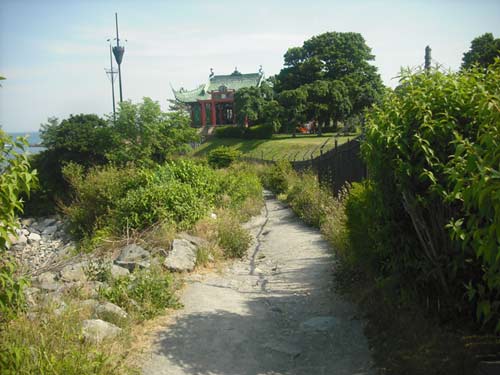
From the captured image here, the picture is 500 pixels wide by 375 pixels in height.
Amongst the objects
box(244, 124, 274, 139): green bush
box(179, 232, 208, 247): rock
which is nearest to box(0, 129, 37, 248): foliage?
box(179, 232, 208, 247): rock

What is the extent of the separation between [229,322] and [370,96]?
138 ft

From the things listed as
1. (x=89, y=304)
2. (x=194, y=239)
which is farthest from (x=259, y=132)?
Answer: (x=89, y=304)

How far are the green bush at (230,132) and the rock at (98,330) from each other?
151 feet

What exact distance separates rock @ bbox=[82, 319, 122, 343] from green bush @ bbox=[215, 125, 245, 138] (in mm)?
46163

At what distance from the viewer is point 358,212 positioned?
216 inches

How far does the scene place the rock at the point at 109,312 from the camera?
190 inches

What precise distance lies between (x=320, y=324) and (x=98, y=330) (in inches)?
94.0

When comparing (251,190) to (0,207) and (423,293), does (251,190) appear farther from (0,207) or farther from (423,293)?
(0,207)

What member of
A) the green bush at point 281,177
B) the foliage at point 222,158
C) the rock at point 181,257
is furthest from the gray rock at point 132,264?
the foliage at point 222,158

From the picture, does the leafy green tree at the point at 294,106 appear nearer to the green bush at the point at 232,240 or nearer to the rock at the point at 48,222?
the rock at the point at 48,222

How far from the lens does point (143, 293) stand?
5.63 metres

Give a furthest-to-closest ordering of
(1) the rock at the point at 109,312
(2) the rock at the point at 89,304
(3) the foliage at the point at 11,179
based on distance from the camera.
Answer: (2) the rock at the point at 89,304
(1) the rock at the point at 109,312
(3) the foliage at the point at 11,179

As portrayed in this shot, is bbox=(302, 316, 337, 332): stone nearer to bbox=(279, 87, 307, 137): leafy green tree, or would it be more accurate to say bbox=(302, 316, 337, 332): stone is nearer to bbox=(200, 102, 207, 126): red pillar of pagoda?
bbox=(279, 87, 307, 137): leafy green tree

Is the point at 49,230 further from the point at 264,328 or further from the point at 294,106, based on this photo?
the point at 294,106
